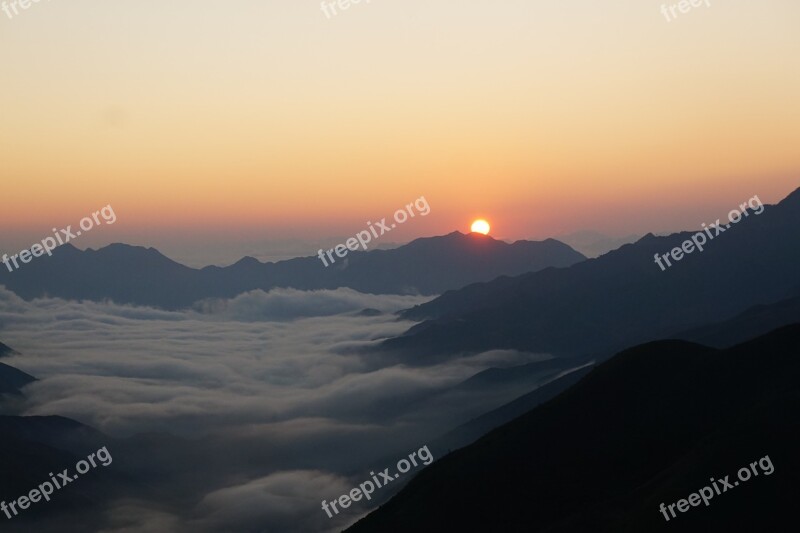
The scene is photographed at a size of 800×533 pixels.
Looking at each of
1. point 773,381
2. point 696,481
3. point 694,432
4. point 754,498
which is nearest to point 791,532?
point 754,498

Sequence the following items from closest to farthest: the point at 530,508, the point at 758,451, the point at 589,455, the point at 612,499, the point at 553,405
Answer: the point at 758,451
the point at 612,499
the point at 530,508
the point at 589,455
the point at 553,405

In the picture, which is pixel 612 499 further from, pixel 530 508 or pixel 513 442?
pixel 513 442

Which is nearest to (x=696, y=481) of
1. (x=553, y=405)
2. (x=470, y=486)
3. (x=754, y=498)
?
(x=754, y=498)

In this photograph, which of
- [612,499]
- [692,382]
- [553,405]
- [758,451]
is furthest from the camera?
[553,405]

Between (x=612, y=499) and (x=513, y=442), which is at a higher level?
(x=513, y=442)

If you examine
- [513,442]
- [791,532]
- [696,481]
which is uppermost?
[513,442]

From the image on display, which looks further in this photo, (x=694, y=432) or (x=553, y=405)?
(x=553, y=405)
